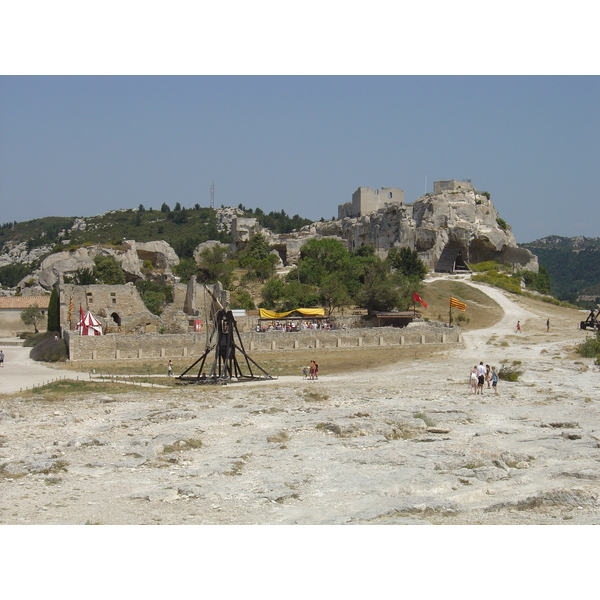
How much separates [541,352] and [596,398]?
39.0 ft

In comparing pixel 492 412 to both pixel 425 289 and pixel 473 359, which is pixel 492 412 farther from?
pixel 425 289

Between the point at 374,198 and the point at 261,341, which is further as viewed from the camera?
the point at 374,198

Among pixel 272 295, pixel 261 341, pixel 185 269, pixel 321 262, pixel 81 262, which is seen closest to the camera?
pixel 261 341

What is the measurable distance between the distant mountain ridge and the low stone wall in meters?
73.3

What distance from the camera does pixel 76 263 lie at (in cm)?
5334

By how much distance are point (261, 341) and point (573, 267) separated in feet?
425

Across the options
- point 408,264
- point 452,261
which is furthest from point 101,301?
point 452,261

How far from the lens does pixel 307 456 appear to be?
13852 mm

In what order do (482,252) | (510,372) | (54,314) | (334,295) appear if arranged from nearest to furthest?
(510,372)
(54,314)
(334,295)
(482,252)

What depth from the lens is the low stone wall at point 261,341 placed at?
109ft

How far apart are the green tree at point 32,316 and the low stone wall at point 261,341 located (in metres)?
12.5

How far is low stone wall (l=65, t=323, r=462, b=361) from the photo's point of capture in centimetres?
3325

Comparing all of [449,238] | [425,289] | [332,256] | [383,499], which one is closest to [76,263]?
[332,256]

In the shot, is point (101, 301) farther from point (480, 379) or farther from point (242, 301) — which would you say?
point (480, 379)
